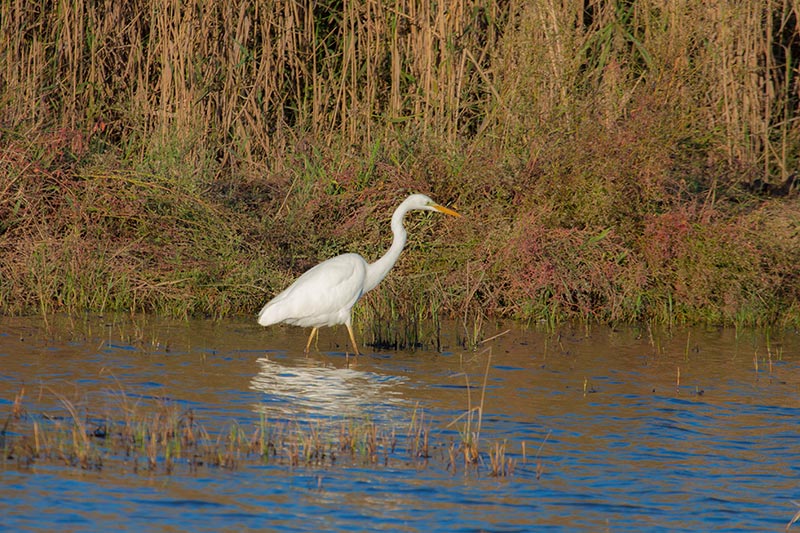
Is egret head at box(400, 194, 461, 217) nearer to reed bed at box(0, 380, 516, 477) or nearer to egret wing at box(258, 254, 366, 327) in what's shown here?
egret wing at box(258, 254, 366, 327)

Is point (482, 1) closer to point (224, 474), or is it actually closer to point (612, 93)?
point (612, 93)

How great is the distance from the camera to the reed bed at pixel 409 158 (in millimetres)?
9258

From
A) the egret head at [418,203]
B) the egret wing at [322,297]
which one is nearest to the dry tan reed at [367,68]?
the egret head at [418,203]

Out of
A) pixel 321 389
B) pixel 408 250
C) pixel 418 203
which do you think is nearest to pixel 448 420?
pixel 321 389

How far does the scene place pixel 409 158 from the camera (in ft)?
32.8

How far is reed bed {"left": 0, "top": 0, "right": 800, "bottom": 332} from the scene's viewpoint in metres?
9.26

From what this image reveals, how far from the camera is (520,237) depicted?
9242 millimetres

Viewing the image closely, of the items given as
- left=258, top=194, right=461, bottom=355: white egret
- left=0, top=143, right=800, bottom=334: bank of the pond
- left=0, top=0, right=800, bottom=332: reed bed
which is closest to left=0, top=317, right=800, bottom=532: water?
left=258, top=194, right=461, bottom=355: white egret

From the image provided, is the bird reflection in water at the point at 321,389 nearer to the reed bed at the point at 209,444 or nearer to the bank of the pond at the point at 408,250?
the reed bed at the point at 209,444

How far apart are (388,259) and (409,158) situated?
176cm

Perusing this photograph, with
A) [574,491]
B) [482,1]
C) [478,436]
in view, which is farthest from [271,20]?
[574,491]

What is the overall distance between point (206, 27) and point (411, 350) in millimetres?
4164

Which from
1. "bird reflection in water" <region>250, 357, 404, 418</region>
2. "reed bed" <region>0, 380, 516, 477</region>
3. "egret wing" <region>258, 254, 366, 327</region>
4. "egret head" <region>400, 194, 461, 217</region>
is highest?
"egret head" <region>400, 194, 461, 217</region>

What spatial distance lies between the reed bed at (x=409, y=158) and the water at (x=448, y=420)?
1.68 ft
